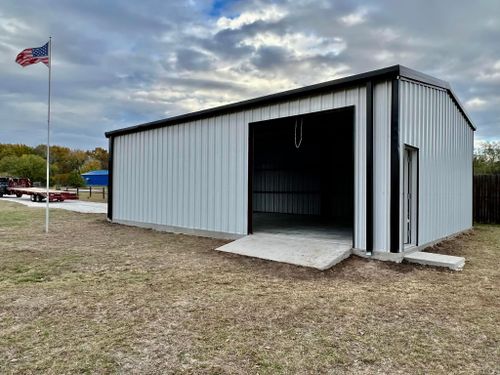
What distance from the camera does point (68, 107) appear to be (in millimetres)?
20375

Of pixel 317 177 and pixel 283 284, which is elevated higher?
pixel 317 177

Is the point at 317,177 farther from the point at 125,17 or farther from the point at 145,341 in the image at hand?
the point at 145,341

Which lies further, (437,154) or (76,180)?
(76,180)

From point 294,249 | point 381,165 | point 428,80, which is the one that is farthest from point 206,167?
point 428,80

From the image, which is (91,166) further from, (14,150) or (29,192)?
(29,192)

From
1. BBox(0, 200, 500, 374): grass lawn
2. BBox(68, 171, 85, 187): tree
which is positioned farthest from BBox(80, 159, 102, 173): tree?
BBox(0, 200, 500, 374): grass lawn

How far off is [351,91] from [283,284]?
3.70 m

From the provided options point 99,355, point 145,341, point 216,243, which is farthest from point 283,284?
point 216,243

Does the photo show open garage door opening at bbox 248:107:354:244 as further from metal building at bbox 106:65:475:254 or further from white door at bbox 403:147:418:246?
white door at bbox 403:147:418:246

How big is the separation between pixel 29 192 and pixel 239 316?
24.4 meters

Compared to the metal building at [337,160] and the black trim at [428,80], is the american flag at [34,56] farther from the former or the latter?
the black trim at [428,80]

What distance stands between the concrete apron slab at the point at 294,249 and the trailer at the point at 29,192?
58.6 feet

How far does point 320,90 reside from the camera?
6.83 metres

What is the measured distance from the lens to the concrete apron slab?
593 cm
